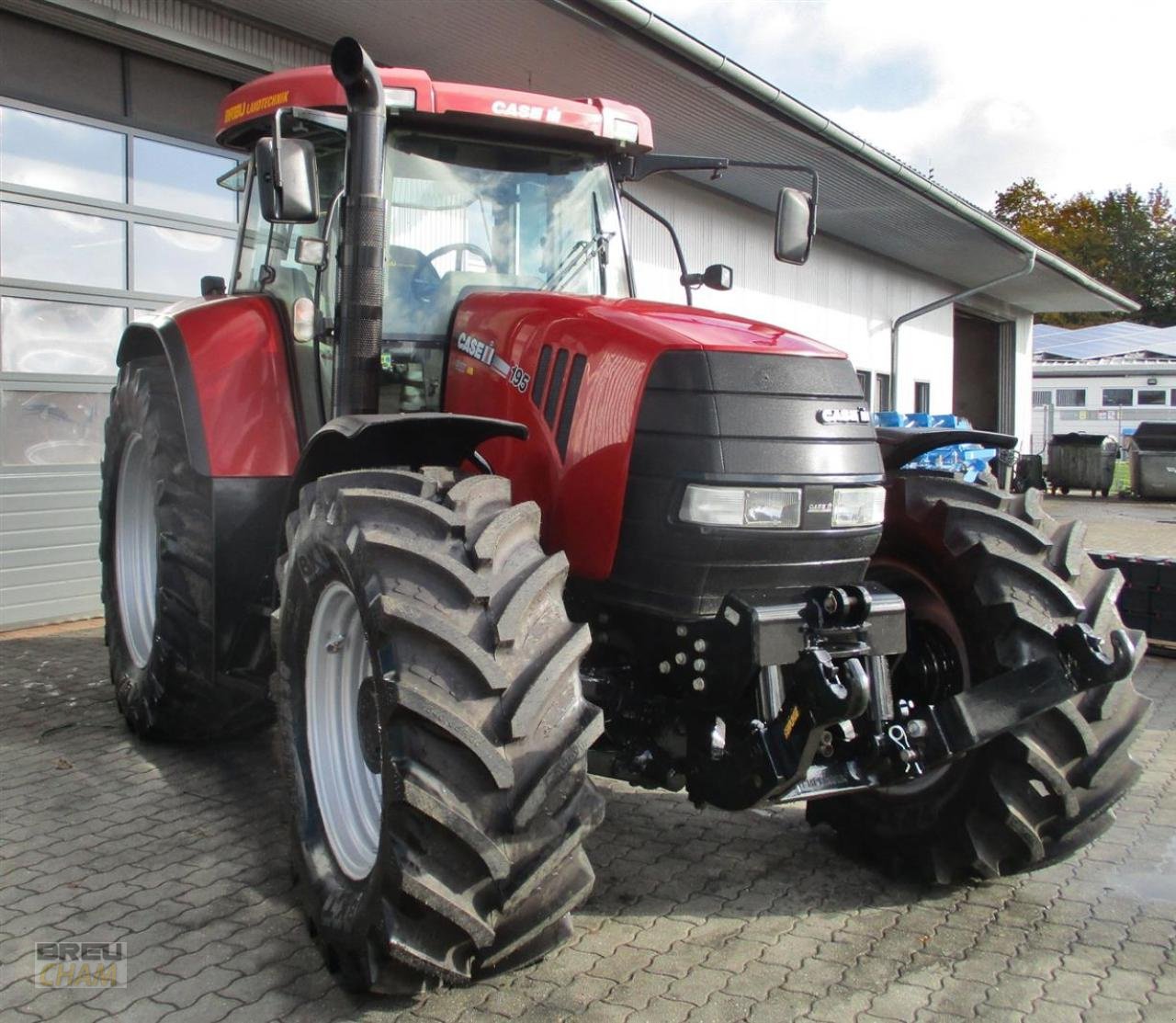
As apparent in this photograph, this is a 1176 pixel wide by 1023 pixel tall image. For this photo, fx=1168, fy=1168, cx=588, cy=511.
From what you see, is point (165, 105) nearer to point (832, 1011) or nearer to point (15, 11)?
point (15, 11)

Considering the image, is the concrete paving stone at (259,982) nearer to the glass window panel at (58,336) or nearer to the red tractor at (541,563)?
the red tractor at (541,563)

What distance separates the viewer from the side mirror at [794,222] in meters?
4.20

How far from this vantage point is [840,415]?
127 inches

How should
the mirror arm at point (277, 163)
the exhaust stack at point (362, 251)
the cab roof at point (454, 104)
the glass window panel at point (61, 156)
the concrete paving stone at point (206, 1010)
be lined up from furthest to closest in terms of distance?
the glass window panel at point (61, 156) → the cab roof at point (454, 104) → the exhaust stack at point (362, 251) → the mirror arm at point (277, 163) → the concrete paving stone at point (206, 1010)

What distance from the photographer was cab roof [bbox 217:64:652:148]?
374cm

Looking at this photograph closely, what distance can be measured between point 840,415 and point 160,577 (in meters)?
2.62

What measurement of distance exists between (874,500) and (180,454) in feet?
8.38

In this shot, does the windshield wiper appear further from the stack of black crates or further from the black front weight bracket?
the stack of black crates

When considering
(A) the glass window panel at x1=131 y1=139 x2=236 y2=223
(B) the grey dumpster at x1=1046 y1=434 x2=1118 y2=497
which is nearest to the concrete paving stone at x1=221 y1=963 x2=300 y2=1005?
(A) the glass window panel at x1=131 y1=139 x2=236 y2=223

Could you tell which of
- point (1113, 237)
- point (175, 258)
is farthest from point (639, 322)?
point (1113, 237)

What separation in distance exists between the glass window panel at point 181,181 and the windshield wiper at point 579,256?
4808 millimetres

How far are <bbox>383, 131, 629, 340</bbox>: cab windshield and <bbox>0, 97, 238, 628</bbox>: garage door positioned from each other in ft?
14.5

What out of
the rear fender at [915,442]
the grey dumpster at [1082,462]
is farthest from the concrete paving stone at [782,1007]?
the grey dumpster at [1082,462]

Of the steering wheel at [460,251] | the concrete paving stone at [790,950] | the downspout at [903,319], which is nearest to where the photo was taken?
the concrete paving stone at [790,950]
